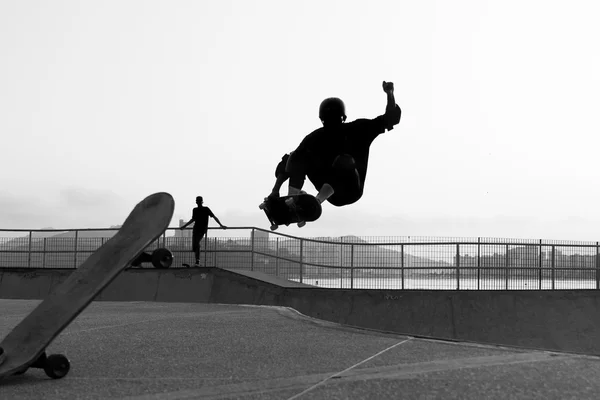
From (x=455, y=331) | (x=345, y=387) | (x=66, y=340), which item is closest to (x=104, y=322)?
(x=66, y=340)

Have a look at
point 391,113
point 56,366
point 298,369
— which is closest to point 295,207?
point 391,113

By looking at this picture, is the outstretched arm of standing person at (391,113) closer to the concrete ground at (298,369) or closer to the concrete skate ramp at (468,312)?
the concrete ground at (298,369)

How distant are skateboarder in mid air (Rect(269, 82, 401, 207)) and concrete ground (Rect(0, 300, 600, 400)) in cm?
135

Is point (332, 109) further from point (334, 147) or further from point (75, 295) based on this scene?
point (75, 295)

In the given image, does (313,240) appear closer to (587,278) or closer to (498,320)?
(498,320)

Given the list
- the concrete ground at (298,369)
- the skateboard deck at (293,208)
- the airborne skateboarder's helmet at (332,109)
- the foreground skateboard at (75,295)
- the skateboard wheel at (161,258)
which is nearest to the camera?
the concrete ground at (298,369)

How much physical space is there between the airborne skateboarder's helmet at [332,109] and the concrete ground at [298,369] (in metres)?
1.93

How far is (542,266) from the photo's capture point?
62.2ft

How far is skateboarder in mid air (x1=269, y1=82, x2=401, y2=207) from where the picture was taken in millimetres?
5797

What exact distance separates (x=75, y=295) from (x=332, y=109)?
2.45 metres

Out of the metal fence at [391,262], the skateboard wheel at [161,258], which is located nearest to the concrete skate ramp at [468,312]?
the metal fence at [391,262]

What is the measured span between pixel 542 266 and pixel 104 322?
1328 cm

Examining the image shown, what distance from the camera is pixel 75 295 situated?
497 cm

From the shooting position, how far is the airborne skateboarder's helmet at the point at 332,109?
579 centimetres
